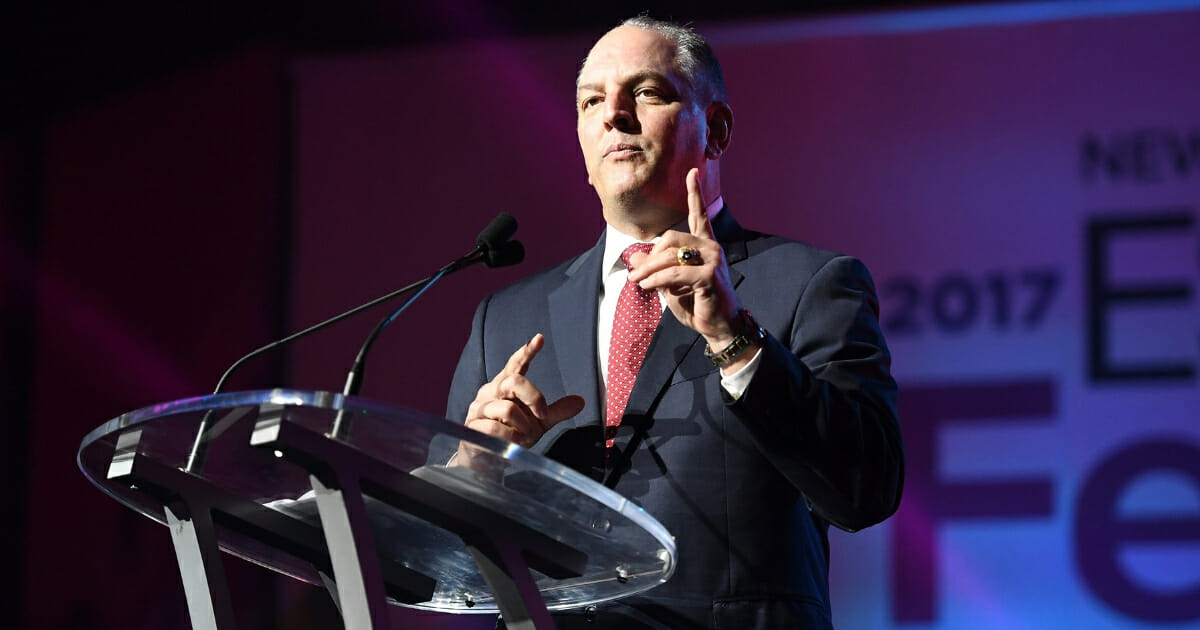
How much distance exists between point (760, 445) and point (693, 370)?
25 cm

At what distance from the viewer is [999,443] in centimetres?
352

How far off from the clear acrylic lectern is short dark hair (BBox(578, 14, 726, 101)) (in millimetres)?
924

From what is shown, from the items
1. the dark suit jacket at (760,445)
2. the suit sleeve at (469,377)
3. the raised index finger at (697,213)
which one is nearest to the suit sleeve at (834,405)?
the dark suit jacket at (760,445)

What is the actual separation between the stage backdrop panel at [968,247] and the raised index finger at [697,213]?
214 centimetres

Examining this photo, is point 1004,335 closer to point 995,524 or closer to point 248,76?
point 995,524

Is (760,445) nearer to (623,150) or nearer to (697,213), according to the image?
(697,213)

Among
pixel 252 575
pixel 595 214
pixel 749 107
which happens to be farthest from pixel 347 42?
pixel 252 575

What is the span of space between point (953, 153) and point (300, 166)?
6.63ft

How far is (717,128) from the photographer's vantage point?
7.07 feet

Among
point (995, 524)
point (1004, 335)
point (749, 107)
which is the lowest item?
point (995, 524)

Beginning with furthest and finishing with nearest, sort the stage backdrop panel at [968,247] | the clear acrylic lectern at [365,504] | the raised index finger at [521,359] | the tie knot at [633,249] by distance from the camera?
the stage backdrop panel at [968,247] < the tie knot at [633,249] < the raised index finger at [521,359] < the clear acrylic lectern at [365,504]

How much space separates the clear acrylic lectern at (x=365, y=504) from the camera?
1132 millimetres

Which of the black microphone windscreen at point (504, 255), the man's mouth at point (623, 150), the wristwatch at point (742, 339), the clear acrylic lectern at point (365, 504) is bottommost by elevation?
the clear acrylic lectern at point (365, 504)

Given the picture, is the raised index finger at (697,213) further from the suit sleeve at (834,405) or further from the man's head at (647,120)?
the man's head at (647,120)
